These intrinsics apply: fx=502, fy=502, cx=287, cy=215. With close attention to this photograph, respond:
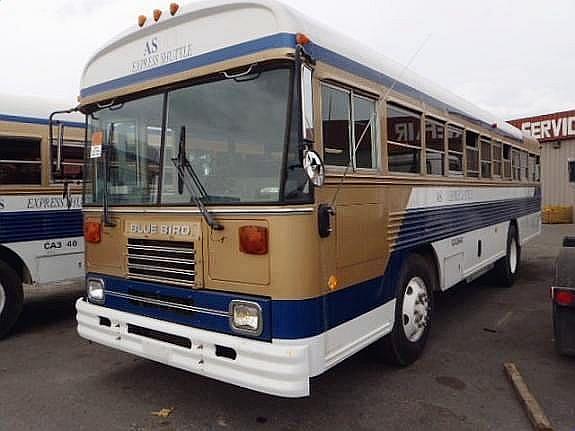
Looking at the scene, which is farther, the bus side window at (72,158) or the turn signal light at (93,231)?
the bus side window at (72,158)

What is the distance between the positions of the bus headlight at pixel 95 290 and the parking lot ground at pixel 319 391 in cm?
74

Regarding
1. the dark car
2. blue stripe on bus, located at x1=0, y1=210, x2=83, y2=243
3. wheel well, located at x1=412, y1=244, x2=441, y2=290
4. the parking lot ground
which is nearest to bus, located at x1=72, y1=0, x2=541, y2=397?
wheel well, located at x1=412, y1=244, x2=441, y2=290

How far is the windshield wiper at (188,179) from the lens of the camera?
334cm

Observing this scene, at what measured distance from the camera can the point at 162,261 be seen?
3.65m

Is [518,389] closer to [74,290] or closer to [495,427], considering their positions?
[495,427]

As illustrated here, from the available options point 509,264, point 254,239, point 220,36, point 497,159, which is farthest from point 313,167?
point 509,264

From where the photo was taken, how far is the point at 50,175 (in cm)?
611

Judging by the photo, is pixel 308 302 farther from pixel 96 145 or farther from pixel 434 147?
pixel 434 147

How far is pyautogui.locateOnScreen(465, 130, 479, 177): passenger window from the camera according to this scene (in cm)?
613

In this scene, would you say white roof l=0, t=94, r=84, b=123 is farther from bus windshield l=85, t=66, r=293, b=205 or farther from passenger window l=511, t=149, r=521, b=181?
passenger window l=511, t=149, r=521, b=181

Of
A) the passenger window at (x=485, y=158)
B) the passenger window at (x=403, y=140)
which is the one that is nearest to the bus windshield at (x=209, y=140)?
the passenger window at (x=403, y=140)

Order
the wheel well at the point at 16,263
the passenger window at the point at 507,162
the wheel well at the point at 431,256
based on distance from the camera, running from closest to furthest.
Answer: the wheel well at the point at 431,256
the wheel well at the point at 16,263
the passenger window at the point at 507,162

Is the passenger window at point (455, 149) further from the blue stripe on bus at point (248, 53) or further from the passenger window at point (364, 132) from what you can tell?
the passenger window at point (364, 132)

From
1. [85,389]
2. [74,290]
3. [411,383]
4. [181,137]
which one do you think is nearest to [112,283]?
[85,389]
